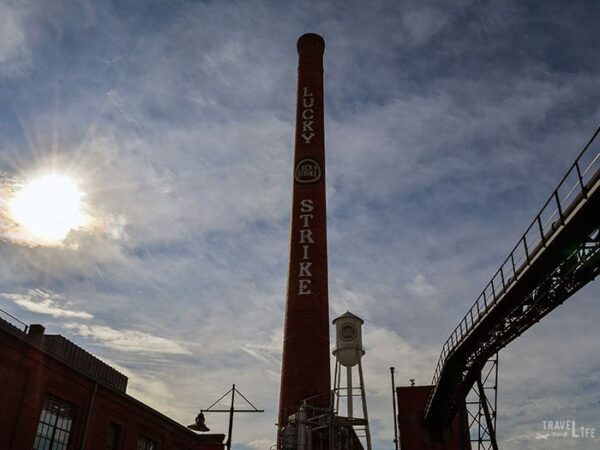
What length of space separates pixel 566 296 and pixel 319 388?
12.8 meters

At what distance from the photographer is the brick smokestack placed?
25188mm

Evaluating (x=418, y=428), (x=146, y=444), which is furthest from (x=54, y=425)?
(x=418, y=428)

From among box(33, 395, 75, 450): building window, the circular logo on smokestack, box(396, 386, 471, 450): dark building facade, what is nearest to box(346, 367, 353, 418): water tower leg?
box(396, 386, 471, 450): dark building facade

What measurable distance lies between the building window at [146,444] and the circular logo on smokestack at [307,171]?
1624cm

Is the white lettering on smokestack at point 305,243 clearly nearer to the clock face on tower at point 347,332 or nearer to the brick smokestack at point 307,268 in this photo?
the brick smokestack at point 307,268

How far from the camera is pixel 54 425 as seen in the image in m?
20.8

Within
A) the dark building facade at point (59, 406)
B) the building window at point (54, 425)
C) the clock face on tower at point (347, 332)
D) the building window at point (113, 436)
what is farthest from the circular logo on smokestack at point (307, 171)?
the building window at point (54, 425)

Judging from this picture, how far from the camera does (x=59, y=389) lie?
69.0ft

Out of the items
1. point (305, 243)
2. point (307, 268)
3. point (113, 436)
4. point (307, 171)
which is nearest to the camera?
point (113, 436)

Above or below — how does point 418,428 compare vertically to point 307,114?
below

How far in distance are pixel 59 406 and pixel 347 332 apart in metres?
14.1

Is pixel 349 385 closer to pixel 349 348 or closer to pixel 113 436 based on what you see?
pixel 349 348

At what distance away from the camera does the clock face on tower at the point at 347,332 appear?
92.1 feet

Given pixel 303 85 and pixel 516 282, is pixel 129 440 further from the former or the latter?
pixel 303 85
